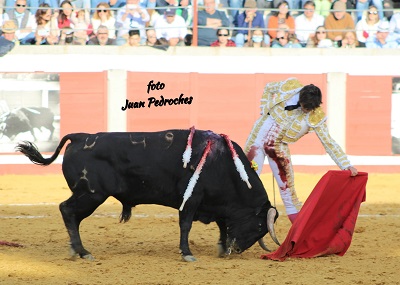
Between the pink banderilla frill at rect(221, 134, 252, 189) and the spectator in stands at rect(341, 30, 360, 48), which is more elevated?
the spectator in stands at rect(341, 30, 360, 48)

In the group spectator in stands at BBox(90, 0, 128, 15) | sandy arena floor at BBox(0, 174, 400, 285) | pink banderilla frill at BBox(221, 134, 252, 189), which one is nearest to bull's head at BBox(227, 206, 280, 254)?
sandy arena floor at BBox(0, 174, 400, 285)

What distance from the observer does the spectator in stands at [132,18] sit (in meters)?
14.6

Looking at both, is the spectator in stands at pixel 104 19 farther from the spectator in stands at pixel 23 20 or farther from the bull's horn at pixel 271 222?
the bull's horn at pixel 271 222

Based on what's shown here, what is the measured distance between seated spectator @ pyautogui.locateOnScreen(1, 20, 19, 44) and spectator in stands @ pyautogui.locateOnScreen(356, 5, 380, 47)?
556cm

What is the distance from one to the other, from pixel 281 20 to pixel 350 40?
1176 millimetres

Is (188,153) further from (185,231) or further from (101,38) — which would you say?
(101,38)

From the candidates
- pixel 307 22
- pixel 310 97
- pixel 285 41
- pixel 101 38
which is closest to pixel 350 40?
pixel 307 22

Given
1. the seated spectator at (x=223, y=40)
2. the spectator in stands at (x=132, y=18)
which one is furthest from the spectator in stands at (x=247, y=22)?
the spectator in stands at (x=132, y=18)

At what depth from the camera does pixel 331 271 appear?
6.01 metres

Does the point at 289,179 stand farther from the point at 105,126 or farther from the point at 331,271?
the point at 105,126

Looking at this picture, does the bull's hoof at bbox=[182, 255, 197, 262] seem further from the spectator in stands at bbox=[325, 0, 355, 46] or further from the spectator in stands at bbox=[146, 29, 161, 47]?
the spectator in stands at bbox=[325, 0, 355, 46]

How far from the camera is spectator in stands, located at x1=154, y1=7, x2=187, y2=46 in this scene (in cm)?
1448

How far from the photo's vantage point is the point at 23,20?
1445 centimetres

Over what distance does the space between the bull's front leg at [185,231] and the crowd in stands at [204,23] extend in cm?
814
